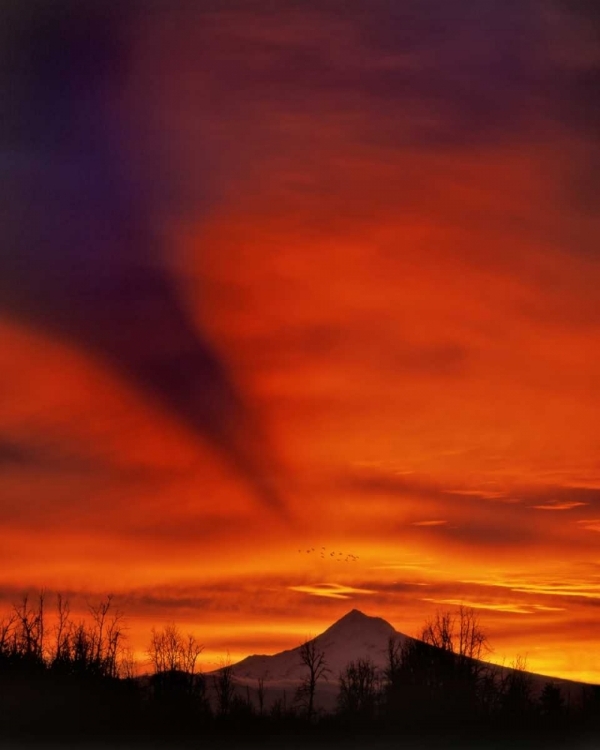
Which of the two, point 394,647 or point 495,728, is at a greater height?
point 394,647

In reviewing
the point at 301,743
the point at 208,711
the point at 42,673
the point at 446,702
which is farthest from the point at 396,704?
the point at 42,673

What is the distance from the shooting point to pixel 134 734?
166 ft

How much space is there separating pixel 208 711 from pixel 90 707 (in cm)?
893

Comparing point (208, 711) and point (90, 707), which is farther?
point (208, 711)

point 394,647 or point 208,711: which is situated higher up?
point 394,647

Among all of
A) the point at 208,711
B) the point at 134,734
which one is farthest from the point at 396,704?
the point at 134,734

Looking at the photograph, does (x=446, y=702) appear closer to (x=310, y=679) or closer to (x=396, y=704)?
(x=396, y=704)

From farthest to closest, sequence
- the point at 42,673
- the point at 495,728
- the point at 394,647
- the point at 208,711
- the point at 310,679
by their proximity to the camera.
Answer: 1. the point at 394,647
2. the point at 310,679
3. the point at 495,728
4. the point at 208,711
5. the point at 42,673

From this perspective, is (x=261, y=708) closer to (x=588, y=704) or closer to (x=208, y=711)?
(x=208, y=711)

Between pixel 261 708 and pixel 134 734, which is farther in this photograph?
pixel 261 708

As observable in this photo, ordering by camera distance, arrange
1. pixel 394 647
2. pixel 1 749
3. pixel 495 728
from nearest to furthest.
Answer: pixel 1 749 → pixel 495 728 → pixel 394 647

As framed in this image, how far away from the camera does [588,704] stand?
62031mm

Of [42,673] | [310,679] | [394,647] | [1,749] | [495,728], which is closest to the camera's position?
[1,749]

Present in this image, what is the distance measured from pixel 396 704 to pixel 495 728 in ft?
17.9
